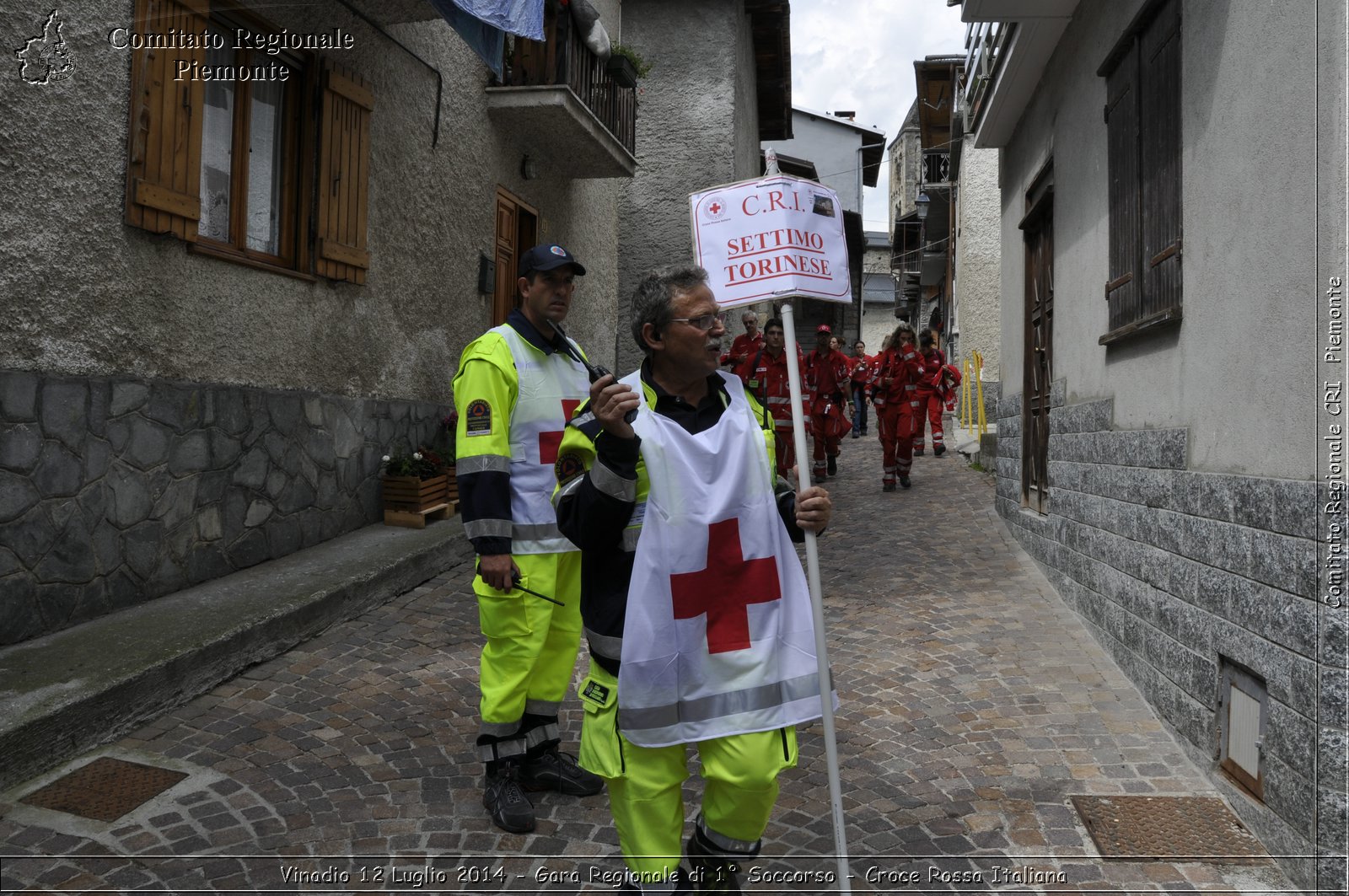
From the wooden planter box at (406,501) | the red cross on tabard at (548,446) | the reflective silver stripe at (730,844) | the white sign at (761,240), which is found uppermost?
the white sign at (761,240)

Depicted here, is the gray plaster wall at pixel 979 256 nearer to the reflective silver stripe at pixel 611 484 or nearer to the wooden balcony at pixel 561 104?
the wooden balcony at pixel 561 104

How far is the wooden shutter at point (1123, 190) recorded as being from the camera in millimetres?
5523

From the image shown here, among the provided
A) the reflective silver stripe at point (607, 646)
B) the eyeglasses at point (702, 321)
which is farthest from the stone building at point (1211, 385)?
the reflective silver stripe at point (607, 646)

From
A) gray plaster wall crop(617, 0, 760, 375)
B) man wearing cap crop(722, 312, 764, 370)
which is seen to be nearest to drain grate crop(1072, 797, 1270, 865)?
man wearing cap crop(722, 312, 764, 370)

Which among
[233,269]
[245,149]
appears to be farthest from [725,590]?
[245,149]

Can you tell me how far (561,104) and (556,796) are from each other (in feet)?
26.7

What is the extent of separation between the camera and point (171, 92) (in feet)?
18.6

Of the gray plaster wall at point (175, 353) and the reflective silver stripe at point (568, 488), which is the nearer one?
the reflective silver stripe at point (568, 488)

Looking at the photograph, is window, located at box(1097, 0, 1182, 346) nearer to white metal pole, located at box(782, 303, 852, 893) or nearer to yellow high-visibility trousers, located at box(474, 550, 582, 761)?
white metal pole, located at box(782, 303, 852, 893)

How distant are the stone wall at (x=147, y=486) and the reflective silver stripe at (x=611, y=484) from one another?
3580mm

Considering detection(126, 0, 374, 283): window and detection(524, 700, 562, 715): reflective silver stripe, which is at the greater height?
detection(126, 0, 374, 283): window

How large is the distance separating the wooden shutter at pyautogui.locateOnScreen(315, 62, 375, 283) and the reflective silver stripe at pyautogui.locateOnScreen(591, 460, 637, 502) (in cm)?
542

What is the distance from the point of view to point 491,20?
7.71m

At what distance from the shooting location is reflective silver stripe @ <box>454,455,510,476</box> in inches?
142
